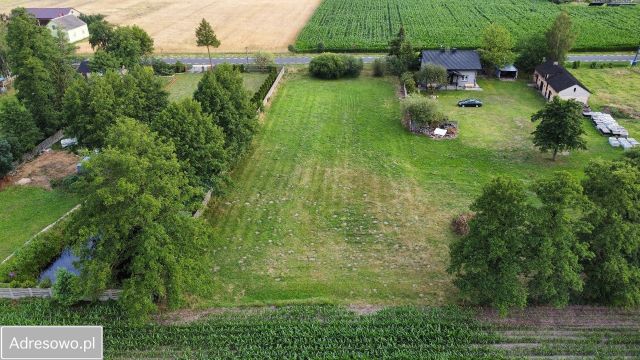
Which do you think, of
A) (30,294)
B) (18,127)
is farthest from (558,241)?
(18,127)

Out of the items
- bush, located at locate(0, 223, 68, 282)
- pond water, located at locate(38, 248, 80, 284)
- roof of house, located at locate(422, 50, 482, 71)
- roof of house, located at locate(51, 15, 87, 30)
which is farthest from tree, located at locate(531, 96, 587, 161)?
roof of house, located at locate(51, 15, 87, 30)

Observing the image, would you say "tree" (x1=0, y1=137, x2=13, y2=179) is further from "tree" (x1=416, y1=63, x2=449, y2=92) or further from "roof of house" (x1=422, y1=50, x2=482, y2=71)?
"roof of house" (x1=422, y1=50, x2=482, y2=71)

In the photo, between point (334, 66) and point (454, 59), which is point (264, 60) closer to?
point (334, 66)

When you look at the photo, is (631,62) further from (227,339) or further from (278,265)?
(227,339)

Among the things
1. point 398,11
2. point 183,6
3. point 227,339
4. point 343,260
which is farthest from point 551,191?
point 183,6

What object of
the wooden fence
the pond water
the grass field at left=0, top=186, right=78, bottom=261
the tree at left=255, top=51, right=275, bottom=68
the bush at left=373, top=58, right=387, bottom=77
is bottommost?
the pond water
